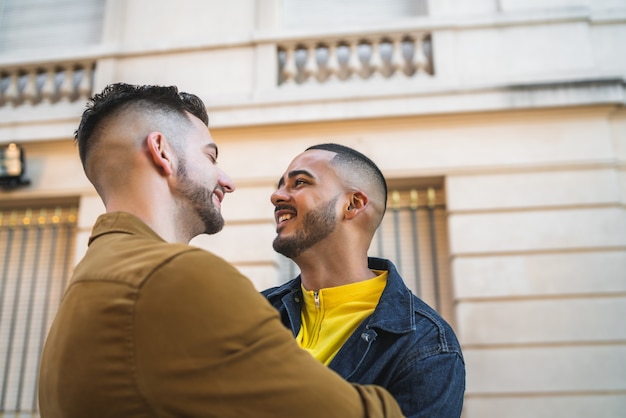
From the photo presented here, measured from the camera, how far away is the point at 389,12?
6102 mm

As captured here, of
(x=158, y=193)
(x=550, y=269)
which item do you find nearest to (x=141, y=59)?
(x=550, y=269)

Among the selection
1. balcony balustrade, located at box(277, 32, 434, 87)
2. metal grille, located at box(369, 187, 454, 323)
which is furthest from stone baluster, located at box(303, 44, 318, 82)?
metal grille, located at box(369, 187, 454, 323)

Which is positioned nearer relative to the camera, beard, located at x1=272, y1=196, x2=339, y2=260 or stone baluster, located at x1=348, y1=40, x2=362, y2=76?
beard, located at x1=272, y1=196, x2=339, y2=260

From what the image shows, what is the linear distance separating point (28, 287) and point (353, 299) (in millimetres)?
4825

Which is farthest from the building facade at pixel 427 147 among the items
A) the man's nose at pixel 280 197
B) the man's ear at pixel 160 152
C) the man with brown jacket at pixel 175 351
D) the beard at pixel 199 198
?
the man with brown jacket at pixel 175 351

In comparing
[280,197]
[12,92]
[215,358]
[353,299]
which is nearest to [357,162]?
Result: [280,197]

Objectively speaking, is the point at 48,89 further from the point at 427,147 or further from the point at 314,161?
the point at 314,161

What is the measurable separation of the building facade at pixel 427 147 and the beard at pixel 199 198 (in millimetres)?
3531

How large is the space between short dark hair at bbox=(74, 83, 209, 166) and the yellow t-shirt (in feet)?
2.83

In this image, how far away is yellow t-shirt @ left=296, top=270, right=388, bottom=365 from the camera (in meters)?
1.93

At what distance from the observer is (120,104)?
1.68m

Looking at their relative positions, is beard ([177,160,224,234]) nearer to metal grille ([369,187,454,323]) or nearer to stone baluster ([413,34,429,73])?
metal grille ([369,187,454,323])

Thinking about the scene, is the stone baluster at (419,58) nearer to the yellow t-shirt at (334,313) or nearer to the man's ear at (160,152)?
the yellow t-shirt at (334,313)

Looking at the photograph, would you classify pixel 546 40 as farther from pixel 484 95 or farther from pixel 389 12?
pixel 389 12
